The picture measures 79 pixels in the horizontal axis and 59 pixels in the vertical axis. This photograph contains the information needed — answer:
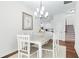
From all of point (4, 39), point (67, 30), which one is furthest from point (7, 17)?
point (67, 30)

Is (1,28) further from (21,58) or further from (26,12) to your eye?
(26,12)

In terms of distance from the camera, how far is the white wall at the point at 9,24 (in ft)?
8.54

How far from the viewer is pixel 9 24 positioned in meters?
2.90

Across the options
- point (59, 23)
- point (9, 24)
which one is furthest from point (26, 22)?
point (59, 23)

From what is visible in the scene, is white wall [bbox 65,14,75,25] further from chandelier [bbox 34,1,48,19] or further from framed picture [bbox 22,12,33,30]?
framed picture [bbox 22,12,33,30]

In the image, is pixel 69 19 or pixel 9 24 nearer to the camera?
pixel 9 24

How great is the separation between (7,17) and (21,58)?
140 cm

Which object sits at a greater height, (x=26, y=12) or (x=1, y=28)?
(x=26, y=12)

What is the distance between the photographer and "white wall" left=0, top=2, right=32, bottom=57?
8.54ft

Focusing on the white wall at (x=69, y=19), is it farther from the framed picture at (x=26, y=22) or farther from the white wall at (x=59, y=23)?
the framed picture at (x=26, y=22)

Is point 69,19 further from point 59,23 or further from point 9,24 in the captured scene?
point 9,24

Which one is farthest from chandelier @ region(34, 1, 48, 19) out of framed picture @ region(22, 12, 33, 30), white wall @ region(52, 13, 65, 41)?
white wall @ region(52, 13, 65, 41)

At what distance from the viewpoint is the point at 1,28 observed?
257 centimetres

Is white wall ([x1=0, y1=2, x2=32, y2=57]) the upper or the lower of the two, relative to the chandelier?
lower
